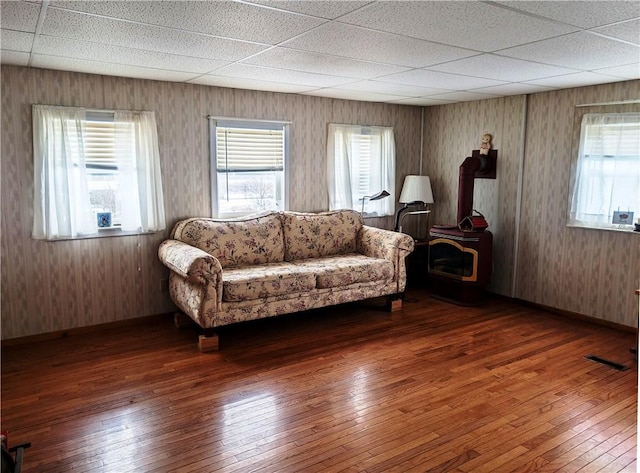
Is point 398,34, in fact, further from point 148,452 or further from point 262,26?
point 148,452

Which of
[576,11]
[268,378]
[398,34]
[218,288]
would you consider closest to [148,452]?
[268,378]

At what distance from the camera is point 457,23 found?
2.59 m

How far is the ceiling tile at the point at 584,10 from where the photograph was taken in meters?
2.29

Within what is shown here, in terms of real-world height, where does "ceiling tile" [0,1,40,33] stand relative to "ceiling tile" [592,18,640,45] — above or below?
above

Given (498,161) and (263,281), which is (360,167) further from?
(263,281)

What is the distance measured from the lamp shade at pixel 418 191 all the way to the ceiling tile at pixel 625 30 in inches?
119

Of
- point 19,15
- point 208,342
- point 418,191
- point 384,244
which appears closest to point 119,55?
point 19,15

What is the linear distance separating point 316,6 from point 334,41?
25.4 inches

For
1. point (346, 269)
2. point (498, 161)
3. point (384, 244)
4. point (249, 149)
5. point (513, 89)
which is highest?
point (513, 89)

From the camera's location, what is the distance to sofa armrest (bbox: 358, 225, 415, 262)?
4949 millimetres

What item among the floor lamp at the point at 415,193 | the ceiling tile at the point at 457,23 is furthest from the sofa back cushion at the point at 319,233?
the ceiling tile at the point at 457,23

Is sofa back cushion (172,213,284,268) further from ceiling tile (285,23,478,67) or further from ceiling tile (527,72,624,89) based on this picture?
ceiling tile (527,72,624,89)

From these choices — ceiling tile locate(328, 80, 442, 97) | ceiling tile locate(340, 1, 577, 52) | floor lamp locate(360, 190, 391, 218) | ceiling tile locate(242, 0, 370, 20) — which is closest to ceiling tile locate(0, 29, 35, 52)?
ceiling tile locate(242, 0, 370, 20)

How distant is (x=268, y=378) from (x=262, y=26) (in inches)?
87.8
